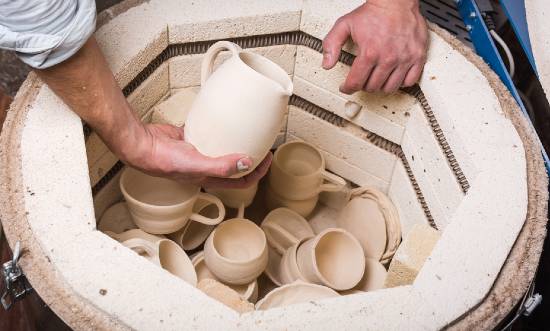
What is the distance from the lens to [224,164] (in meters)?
0.87

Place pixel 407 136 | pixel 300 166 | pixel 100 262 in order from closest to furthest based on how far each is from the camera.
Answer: pixel 100 262 < pixel 407 136 < pixel 300 166

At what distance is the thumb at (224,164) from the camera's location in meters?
0.88

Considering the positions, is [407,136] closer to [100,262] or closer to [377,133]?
[377,133]

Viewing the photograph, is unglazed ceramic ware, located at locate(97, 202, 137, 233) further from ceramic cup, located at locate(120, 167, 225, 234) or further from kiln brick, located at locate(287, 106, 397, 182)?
kiln brick, located at locate(287, 106, 397, 182)

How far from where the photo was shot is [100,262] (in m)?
0.75

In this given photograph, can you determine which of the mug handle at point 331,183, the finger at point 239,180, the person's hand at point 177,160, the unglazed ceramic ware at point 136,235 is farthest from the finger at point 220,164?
the mug handle at point 331,183

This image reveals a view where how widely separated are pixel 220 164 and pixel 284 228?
1.25ft

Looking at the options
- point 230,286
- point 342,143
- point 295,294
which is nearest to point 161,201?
point 230,286

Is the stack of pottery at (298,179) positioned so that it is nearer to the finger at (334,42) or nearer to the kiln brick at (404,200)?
the kiln brick at (404,200)

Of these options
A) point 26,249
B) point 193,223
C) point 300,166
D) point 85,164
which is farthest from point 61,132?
point 300,166

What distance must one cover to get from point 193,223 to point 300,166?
255mm

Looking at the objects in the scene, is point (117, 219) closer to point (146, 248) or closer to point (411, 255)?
point (146, 248)

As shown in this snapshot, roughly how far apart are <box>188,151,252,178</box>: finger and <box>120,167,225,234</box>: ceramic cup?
118 millimetres

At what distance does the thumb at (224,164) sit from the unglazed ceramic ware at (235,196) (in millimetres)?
252
